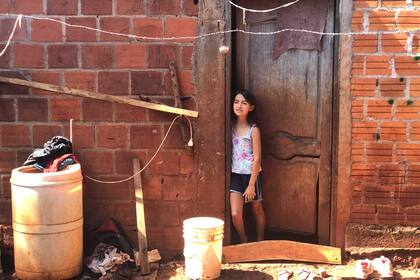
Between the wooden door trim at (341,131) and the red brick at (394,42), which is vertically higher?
the red brick at (394,42)

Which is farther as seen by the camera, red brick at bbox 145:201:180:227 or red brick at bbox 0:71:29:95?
red brick at bbox 145:201:180:227

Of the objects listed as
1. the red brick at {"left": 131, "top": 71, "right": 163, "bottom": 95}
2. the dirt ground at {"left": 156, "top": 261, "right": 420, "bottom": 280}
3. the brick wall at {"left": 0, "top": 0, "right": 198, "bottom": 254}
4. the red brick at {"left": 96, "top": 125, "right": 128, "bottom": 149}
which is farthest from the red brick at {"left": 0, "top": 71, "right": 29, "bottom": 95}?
the dirt ground at {"left": 156, "top": 261, "right": 420, "bottom": 280}

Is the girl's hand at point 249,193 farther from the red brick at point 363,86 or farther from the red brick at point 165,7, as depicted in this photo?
the red brick at point 165,7

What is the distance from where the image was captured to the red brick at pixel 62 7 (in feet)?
16.2

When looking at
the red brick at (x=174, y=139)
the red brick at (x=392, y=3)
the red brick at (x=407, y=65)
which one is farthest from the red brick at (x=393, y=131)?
the red brick at (x=174, y=139)

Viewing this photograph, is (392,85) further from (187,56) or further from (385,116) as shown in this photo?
(187,56)

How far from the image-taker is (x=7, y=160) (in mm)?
5109

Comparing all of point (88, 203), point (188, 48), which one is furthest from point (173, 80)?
point (88, 203)

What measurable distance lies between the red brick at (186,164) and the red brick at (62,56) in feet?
4.17

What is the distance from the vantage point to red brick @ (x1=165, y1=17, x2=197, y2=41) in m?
4.93

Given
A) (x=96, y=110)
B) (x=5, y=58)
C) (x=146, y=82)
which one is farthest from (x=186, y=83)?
(x=5, y=58)

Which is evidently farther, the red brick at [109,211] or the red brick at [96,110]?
the red brick at [109,211]

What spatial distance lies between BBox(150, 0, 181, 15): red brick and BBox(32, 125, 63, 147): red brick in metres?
1.38

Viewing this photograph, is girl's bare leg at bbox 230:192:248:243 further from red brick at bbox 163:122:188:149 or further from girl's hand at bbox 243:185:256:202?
red brick at bbox 163:122:188:149
